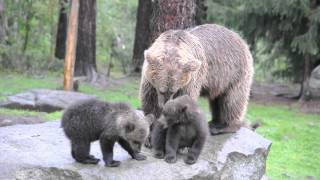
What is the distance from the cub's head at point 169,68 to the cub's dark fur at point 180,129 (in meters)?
0.19

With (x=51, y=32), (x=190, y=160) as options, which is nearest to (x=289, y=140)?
(x=190, y=160)

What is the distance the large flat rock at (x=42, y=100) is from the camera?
16156mm

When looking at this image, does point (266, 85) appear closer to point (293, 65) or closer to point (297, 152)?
point (293, 65)

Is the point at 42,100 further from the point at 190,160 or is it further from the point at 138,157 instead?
the point at 190,160

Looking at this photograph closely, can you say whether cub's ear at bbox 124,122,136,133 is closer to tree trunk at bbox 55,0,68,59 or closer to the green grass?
the green grass

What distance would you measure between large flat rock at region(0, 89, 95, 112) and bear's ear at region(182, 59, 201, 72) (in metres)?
8.70

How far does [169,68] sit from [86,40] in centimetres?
1500

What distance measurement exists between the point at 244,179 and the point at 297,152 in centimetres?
620

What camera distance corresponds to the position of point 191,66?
7293 millimetres

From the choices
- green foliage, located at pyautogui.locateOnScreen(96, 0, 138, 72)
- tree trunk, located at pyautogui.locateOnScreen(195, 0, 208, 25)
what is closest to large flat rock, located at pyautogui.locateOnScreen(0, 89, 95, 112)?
tree trunk, located at pyautogui.locateOnScreen(195, 0, 208, 25)

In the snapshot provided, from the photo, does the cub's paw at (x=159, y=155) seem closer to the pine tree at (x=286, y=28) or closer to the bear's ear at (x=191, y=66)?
the bear's ear at (x=191, y=66)

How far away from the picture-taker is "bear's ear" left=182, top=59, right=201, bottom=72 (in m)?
7.25

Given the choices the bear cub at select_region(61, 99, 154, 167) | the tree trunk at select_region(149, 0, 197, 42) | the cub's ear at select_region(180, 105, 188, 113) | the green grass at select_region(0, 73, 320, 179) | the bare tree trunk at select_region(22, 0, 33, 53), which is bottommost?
the green grass at select_region(0, 73, 320, 179)

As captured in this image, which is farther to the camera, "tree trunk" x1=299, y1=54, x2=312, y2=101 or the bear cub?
"tree trunk" x1=299, y1=54, x2=312, y2=101
